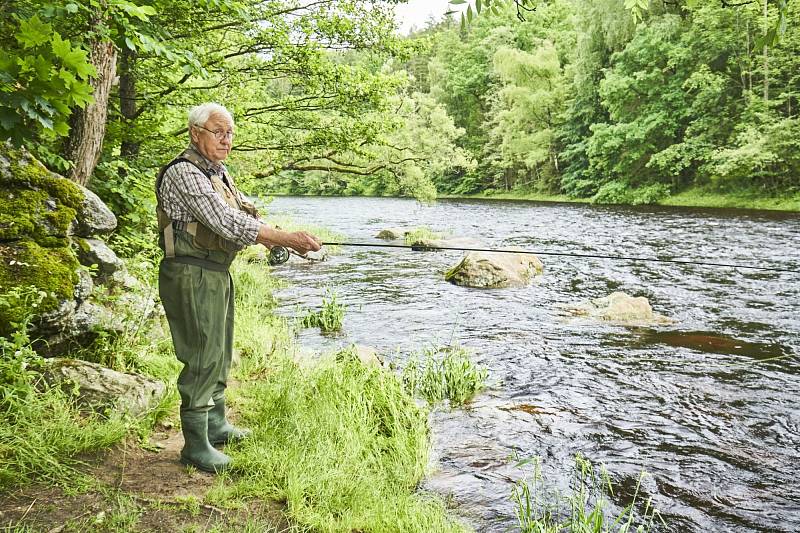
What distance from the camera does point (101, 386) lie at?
365cm

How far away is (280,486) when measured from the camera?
3.22 metres

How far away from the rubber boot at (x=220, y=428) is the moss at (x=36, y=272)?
4.13 feet

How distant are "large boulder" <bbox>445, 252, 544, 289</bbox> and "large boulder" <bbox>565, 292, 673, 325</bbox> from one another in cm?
242

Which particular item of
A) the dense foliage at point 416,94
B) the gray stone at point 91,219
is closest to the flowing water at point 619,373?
the dense foliage at point 416,94

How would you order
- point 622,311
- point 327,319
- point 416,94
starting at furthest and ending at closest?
point 416,94 → point 622,311 → point 327,319

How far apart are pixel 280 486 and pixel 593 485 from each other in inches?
88.2

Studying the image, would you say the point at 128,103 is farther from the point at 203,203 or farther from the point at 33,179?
the point at 203,203

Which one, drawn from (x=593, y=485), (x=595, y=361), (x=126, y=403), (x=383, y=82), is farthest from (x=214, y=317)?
(x=383, y=82)

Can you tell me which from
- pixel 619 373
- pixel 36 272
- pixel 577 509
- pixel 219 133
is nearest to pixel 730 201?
pixel 619 373

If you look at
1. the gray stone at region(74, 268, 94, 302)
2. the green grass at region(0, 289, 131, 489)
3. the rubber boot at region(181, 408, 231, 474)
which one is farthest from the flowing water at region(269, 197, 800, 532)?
the gray stone at region(74, 268, 94, 302)

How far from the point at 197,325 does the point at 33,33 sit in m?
1.59

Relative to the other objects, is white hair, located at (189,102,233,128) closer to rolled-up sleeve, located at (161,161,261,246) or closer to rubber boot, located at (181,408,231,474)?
rolled-up sleeve, located at (161,161,261,246)

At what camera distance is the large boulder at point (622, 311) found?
28.9 feet

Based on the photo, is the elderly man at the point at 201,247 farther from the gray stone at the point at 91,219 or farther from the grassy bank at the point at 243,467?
the gray stone at the point at 91,219
